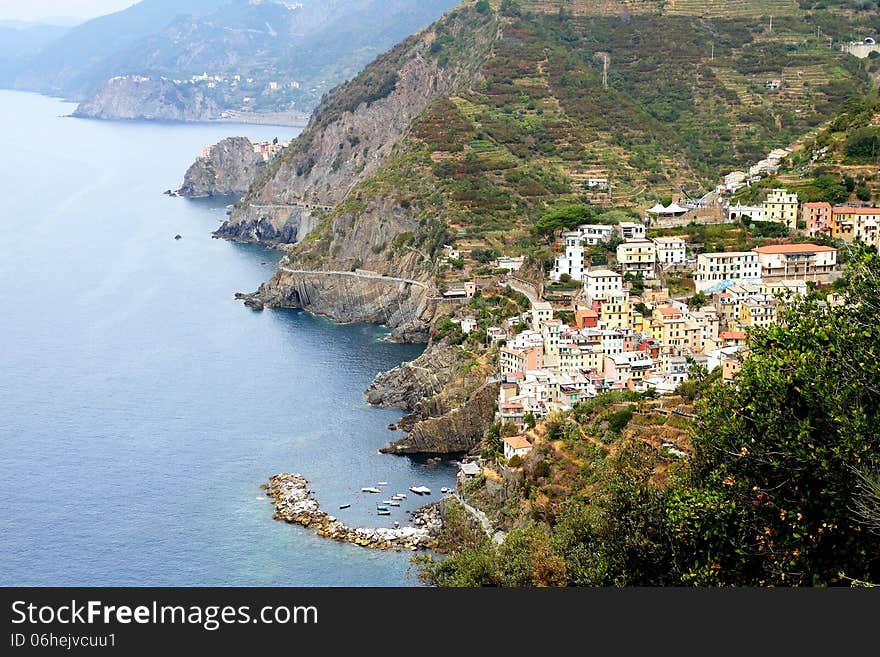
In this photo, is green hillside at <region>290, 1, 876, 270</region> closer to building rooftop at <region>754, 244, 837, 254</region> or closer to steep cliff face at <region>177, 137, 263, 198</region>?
building rooftop at <region>754, 244, 837, 254</region>

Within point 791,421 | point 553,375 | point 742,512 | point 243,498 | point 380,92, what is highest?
point 380,92

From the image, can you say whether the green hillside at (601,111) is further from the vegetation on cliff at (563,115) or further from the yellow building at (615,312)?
the yellow building at (615,312)

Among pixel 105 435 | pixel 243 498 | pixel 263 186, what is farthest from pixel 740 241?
pixel 263 186

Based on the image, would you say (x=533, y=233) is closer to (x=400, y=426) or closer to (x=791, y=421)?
(x=400, y=426)

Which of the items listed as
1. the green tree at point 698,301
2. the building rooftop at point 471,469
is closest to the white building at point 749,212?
the green tree at point 698,301

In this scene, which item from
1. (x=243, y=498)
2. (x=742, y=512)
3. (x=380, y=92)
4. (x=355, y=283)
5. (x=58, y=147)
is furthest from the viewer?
(x=58, y=147)

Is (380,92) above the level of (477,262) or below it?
above

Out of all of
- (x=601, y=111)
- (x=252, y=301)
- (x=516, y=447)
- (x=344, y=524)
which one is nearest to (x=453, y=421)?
(x=516, y=447)
